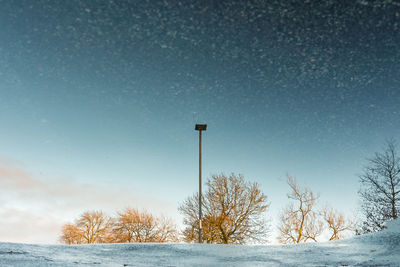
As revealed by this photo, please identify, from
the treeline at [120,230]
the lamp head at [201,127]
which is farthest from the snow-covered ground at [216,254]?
the treeline at [120,230]

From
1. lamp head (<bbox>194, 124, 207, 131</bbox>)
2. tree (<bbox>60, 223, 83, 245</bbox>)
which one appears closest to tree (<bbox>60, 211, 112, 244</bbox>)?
tree (<bbox>60, 223, 83, 245</bbox>)

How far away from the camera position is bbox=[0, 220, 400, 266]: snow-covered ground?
349 centimetres

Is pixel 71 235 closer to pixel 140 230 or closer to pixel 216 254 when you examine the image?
pixel 140 230

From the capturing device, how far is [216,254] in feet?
14.0

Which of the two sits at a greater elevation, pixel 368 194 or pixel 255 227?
pixel 368 194

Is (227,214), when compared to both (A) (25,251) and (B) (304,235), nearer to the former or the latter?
(B) (304,235)

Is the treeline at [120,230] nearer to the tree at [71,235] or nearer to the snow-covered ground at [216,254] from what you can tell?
the tree at [71,235]

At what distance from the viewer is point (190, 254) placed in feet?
13.8

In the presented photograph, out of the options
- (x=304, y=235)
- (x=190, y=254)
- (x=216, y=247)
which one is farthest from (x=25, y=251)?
(x=304, y=235)

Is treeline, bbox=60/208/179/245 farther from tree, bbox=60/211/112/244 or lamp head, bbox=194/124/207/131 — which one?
lamp head, bbox=194/124/207/131

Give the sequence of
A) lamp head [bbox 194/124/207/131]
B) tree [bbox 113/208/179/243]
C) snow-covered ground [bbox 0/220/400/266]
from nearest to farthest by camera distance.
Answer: snow-covered ground [bbox 0/220/400/266] < lamp head [bbox 194/124/207/131] < tree [bbox 113/208/179/243]

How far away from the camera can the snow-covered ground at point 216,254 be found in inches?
137

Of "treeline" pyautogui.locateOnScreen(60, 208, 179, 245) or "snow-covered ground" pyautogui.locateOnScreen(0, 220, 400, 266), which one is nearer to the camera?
"snow-covered ground" pyautogui.locateOnScreen(0, 220, 400, 266)

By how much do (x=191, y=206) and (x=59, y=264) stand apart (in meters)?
22.3
